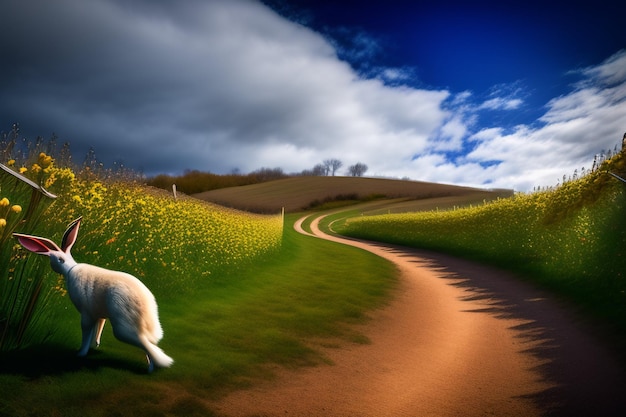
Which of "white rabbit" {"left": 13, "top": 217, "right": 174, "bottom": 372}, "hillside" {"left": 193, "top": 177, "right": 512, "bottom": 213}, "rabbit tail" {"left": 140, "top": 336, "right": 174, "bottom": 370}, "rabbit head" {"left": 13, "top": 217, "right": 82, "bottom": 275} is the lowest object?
"rabbit tail" {"left": 140, "top": 336, "right": 174, "bottom": 370}

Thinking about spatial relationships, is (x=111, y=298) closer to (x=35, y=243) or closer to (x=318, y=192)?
Result: (x=35, y=243)

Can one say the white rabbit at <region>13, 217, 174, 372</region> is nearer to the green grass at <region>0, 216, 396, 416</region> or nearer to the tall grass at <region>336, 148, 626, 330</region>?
the green grass at <region>0, 216, 396, 416</region>

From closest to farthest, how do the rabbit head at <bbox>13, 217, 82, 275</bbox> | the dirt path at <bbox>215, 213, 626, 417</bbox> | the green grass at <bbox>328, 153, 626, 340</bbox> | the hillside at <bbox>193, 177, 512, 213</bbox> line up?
1. the rabbit head at <bbox>13, 217, 82, 275</bbox>
2. the dirt path at <bbox>215, 213, 626, 417</bbox>
3. the green grass at <bbox>328, 153, 626, 340</bbox>
4. the hillside at <bbox>193, 177, 512, 213</bbox>

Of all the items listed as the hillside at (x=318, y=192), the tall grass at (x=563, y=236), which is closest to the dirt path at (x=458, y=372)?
the tall grass at (x=563, y=236)

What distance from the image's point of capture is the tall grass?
13.2 m

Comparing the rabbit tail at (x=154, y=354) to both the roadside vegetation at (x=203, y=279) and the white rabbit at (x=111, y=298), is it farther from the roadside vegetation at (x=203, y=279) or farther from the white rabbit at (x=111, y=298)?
the roadside vegetation at (x=203, y=279)

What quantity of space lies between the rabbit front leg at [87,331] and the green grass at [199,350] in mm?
158

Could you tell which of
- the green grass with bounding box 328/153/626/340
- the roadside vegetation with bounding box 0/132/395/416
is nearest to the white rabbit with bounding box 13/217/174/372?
the roadside vegetation with bounding box 0/132/395/416

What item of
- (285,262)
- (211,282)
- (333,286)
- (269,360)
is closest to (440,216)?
(285,262)

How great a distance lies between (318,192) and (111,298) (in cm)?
7234

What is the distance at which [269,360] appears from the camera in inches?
317

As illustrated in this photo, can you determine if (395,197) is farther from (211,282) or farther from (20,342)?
(20,342)

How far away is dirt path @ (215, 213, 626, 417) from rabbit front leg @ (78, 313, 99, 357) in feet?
6.85

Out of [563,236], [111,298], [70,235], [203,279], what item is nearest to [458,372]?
[111,298]
